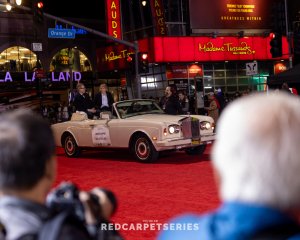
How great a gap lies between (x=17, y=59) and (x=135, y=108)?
33.4m

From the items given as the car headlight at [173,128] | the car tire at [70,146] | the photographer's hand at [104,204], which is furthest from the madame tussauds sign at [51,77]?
the photographer's hand at [104,204]

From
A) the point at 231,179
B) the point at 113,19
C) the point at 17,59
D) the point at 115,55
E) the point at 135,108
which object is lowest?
the point at 135,108

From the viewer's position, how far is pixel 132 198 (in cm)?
736

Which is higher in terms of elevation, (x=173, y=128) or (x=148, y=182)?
(x=173, y=128)

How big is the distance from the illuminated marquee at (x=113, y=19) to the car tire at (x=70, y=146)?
63.6 feet

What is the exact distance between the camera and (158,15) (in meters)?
31.2

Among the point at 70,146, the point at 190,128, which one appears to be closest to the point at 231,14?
the point at 70,146

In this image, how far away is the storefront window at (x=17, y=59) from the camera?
140ft

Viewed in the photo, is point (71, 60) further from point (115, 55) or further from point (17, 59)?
point (115, 55)

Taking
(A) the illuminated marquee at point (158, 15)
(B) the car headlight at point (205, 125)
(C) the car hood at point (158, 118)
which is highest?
(A) the illuminated marquee at point (158, 15)

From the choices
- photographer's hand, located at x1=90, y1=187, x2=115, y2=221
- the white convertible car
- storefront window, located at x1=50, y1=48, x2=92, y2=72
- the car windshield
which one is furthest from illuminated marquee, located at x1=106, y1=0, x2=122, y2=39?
photographer's hand, located at x1=90, y1=187, x2=115, y2=221

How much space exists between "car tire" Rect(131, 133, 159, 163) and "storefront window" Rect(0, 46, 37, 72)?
3303cm

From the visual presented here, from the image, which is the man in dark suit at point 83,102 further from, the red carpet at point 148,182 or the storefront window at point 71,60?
the storefront window at point 71,60

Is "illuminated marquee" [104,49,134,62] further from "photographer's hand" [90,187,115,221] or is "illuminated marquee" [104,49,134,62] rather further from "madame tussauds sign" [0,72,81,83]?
"photographer's hand" [90,187,115,221]
